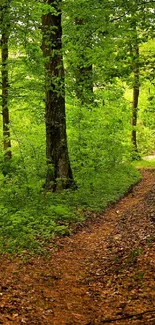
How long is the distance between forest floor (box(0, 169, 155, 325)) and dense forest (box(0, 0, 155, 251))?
2.20 ft

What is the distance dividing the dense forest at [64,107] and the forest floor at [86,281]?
67cm

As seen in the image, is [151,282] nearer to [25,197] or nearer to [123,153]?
[25,197]

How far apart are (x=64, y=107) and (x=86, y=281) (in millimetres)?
6891

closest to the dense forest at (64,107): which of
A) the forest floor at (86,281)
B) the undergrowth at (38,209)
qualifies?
the undergrowth at (38,209)

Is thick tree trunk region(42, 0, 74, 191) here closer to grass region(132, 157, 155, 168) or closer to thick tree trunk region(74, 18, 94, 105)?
thick tree trunk region(74, 18, 94, 105)

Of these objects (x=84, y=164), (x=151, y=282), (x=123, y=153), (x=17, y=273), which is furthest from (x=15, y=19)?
(x=123, y=153)

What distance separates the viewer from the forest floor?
15.6ft

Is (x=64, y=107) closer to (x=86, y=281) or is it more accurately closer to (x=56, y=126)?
(x=56, y=126)

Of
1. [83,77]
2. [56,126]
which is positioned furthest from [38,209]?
[83,77]

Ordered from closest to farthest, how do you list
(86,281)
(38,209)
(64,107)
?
(86,281) < (38,209) < (64,107)

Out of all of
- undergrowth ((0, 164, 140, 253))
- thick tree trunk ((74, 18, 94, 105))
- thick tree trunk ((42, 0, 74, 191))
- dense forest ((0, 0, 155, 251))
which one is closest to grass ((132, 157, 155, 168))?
dense forest ((0, 0, 155, 251))

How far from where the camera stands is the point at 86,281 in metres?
6.15

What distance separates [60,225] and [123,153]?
9.80 meters

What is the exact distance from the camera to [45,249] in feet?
24.4
